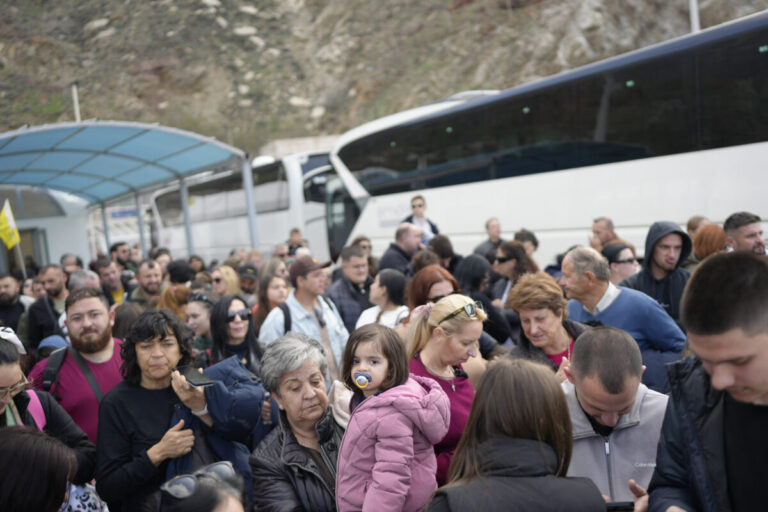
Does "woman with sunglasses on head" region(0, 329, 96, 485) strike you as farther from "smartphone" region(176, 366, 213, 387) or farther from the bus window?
the bus window

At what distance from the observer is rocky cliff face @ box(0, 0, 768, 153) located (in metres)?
38.3

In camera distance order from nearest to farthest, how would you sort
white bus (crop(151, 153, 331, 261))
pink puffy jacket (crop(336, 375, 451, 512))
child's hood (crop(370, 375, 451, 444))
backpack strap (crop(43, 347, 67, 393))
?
pink puffy jacket (crop(336, 375, 451, 512))
child's hood (crop(370, 375, 451, 444))
backpack strap (crop(43, 347, 67, 393))
white bus (crop(151, 153, 331, 261))

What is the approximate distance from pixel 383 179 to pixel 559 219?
6.02 metres

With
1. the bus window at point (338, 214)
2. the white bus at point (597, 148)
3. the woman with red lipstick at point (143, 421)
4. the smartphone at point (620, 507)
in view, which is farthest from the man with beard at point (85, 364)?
the bus window at point (338, 214)

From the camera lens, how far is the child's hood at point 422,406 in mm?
2672

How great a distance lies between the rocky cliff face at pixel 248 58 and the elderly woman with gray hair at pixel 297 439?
32.7m

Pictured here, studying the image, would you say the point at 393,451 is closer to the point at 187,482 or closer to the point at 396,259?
the point at 187,482

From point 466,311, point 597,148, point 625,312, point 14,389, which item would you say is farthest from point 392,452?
point 597,148

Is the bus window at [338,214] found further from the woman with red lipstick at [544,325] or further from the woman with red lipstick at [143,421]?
the woman with red lipstick at [143,421]

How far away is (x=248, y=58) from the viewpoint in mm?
50781

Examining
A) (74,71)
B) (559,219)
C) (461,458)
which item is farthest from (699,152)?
(74,71)

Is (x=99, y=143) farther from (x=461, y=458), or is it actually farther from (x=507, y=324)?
(x=461, y=458)

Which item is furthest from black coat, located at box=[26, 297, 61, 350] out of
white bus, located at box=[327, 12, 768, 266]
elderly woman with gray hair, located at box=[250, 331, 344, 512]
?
white bus, located at box=[327, 12, 768, 266]

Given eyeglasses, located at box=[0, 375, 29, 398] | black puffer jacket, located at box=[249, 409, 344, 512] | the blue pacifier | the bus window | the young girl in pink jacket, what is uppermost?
the bus window
